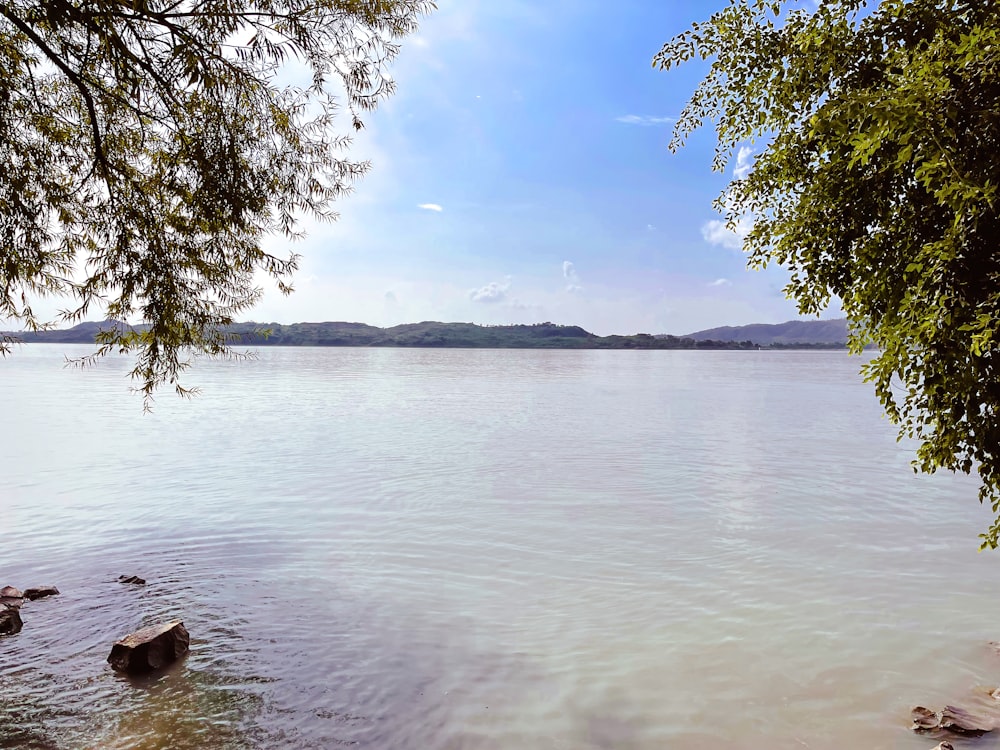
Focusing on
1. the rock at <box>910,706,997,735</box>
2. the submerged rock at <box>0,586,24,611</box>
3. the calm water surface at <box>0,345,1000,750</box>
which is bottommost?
the calm water surface at <box>0,345,1000,750</box>

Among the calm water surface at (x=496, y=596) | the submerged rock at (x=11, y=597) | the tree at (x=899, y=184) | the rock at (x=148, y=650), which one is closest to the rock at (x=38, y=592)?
the submerged rock at (x=11, y=597)

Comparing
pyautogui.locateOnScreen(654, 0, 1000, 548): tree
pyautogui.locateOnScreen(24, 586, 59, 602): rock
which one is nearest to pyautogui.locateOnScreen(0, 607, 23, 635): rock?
pyautogui.locateOnScreen(24, 586, 59, 602): rock

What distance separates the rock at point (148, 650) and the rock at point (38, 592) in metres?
3.21

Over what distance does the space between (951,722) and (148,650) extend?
8.41m

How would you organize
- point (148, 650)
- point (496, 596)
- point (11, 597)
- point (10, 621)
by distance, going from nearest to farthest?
point (148, 650)
point (10, 621)
point (11, 597)
point (496, 596)

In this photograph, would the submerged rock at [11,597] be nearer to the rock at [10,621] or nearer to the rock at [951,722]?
the rock at [10,621]

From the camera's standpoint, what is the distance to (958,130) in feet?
18.1

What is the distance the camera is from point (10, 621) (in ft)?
28.7

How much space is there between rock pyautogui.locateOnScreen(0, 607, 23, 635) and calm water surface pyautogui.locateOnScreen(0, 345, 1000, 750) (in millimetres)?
220

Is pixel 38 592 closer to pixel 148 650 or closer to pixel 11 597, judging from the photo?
pixel 11 597

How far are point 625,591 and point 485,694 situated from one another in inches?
157

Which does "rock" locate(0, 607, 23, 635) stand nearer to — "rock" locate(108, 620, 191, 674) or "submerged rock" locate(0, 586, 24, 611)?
"submerged rock" locate(0, 586, 24, 611)

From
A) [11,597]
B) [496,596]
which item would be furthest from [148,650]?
[496,596]

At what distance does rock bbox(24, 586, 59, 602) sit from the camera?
395 inches
